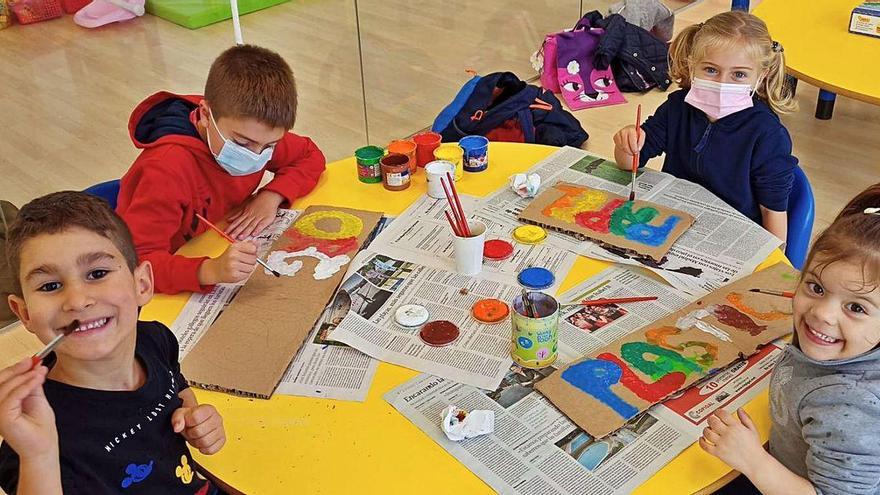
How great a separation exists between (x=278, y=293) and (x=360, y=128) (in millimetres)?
2348

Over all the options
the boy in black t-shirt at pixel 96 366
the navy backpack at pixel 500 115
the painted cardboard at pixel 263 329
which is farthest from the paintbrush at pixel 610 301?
the navy backpack at pixel 500 115

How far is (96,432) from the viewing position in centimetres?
107

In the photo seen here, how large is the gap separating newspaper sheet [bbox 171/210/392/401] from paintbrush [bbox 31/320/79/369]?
1.09 ft

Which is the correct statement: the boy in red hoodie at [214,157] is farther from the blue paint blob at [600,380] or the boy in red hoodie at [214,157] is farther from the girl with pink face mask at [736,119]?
the girl with pink face mask at [736,119]

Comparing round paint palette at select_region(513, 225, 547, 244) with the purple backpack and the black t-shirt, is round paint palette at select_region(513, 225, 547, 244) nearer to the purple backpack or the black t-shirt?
the black t-shirt

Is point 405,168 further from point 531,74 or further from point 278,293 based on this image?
point 531,74

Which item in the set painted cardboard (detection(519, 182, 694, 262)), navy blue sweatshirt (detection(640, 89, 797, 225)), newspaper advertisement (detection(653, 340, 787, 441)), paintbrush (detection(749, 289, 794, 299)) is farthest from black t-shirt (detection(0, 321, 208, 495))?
navy blue sweatshirt (detection(640, 89, 797, 225))

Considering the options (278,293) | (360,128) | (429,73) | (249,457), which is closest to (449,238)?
(278,293)

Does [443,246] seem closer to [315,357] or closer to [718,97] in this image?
[315,357]

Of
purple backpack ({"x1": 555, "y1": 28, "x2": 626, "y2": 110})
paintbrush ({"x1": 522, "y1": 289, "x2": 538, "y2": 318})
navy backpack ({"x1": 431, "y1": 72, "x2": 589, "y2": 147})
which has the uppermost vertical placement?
paintbrush ({"x1": 522, "y1": 289, "x2": 538, "y2": 318})

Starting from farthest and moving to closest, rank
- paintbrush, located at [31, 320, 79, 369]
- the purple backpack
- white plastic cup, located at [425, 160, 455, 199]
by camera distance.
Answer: the purple backpack → white plastic cup, located at [425, 160, 455, 199] → paintbrush, located at [31, 320, 79, 369]

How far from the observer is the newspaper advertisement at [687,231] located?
4.99ft

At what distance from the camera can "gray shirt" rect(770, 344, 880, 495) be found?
1.05 m

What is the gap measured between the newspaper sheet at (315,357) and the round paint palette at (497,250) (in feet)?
1.10
